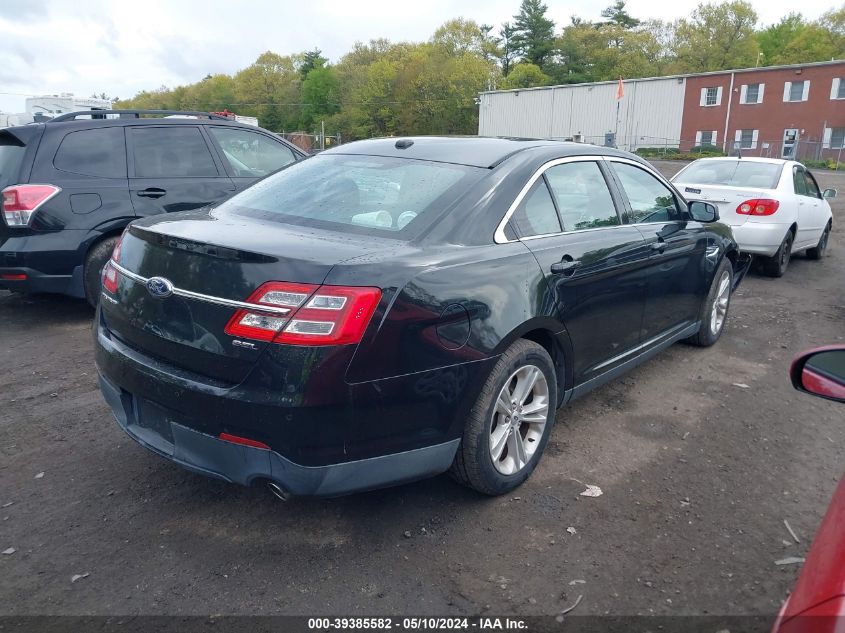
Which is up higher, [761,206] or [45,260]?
[761,206]

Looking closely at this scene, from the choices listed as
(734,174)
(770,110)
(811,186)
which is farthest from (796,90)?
(734,174)

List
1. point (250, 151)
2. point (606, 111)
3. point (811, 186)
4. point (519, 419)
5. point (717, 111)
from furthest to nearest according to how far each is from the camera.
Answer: point (606, 111), point (717, 111), point (811, 186), point (250, 151), point (519, 419)

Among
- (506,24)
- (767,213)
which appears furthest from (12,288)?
(506,24)

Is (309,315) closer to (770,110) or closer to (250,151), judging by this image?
(250,151)

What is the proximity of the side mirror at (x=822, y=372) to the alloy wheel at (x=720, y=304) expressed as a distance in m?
4.11

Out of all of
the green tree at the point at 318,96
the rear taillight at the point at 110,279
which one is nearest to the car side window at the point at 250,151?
the rear taillight at the point at 110,279

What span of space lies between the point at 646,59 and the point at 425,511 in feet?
276

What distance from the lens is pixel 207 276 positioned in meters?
2.70

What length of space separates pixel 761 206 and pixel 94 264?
7466 millimetres

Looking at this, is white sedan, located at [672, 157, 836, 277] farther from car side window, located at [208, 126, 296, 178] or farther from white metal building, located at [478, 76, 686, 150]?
white metal building, located at [478, 76, 686, 150]

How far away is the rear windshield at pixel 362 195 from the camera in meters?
3.15

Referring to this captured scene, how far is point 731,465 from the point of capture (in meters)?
3.73

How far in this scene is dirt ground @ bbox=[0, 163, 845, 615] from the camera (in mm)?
2625

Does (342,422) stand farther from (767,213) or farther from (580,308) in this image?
(767,213)
